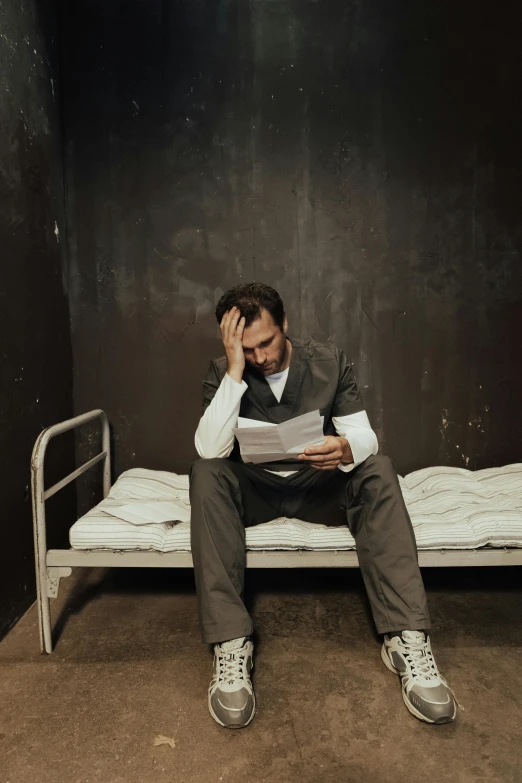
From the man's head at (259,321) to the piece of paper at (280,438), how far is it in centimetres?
35

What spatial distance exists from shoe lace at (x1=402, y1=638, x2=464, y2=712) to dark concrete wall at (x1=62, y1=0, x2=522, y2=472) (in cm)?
140

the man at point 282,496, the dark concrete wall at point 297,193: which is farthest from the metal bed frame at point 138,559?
the dark concrete wall at point 297,193

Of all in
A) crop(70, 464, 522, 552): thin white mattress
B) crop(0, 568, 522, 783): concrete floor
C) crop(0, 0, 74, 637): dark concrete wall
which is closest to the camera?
crop(0, 568, 522, 783): concrete floor

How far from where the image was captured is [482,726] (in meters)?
1.43

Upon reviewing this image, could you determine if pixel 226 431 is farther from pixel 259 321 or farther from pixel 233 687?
pixel 233 687

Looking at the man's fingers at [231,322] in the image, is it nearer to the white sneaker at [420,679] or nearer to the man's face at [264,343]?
the man's face at [264,343]

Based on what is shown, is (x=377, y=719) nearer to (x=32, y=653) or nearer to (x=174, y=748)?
(x=174, y=748)

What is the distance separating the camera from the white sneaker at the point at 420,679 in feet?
4.71

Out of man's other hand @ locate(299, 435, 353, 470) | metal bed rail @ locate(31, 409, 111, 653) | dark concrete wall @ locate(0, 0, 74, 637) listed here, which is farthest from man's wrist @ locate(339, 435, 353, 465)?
dark concrete wall @ locate(0, 0, 74, 637)

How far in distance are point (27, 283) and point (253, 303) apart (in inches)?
41.7

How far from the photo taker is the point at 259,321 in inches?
73.1

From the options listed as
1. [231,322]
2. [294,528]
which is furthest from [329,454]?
[231,322]

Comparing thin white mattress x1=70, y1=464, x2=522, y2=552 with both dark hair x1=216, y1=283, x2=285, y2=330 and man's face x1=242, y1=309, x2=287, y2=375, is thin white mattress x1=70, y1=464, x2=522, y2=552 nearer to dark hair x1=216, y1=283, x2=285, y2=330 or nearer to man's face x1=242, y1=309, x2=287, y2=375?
man's face x1=242, y1=309, x2=287, y2=375

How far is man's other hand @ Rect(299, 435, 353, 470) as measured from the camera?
5.61ft
